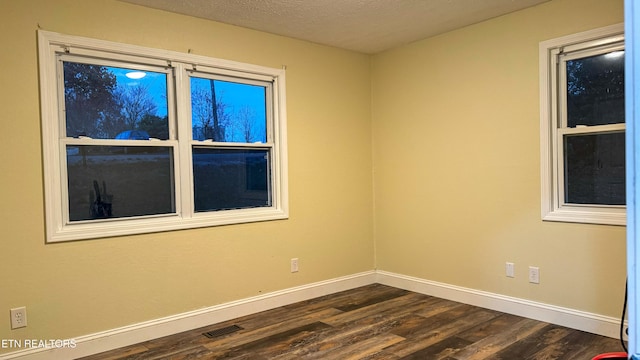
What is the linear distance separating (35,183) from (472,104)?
343 cm

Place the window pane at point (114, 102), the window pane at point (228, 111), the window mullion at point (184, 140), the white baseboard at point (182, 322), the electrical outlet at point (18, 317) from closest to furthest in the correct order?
the electrical outlet at point (18, 317) < the white baseboard at point (182, 322) < the window pane at point (114, 102) < the window mullion at point (184, 140) < the window pane at point (228, 111)

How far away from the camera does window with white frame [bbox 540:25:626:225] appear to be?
10.0ft

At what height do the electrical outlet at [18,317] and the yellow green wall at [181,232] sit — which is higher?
the yellow green wall at [181,232]

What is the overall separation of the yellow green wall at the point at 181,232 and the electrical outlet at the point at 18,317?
0.11ft

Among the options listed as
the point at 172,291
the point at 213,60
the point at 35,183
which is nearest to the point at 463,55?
the point at 213,60

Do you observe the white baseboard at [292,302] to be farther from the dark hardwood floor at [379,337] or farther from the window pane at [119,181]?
the window pane at [119,181]

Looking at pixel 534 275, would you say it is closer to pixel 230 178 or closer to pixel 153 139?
pixel 230 178

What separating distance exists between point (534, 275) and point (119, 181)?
3301 millimetres

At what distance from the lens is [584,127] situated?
3191 millimetres

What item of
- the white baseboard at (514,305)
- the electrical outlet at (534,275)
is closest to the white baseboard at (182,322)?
the white baseboard at (514,305)

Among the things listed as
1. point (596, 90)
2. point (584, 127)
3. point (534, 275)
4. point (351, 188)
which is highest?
point (596, 90)

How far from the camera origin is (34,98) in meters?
2.77

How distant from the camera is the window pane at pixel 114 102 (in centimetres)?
301

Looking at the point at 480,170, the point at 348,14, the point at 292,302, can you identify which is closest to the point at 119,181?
the point at 292,302
